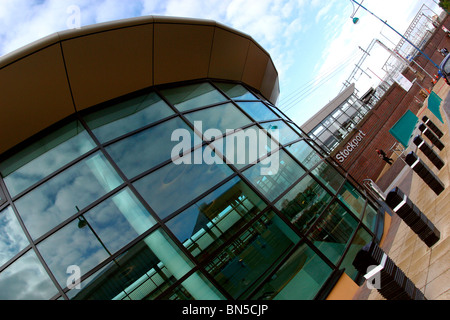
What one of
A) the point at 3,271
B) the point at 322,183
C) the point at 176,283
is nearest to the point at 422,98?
Result: the point at 322,183

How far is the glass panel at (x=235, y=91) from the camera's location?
11961 millimetres

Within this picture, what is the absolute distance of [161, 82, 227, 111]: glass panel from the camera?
10237 millimetres

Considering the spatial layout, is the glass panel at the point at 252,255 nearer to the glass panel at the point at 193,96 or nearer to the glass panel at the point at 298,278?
the glass panel at the point at 298,278

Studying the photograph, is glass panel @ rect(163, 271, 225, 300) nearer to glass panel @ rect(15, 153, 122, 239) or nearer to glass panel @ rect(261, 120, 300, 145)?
glass panel @ rect(15, 153, 122, 239)

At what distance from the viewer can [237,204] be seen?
8.16 m

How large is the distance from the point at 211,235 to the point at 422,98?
1362 inches

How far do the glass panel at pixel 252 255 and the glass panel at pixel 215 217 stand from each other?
281mm

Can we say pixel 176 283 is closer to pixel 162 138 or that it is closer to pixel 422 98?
pixel 162 138

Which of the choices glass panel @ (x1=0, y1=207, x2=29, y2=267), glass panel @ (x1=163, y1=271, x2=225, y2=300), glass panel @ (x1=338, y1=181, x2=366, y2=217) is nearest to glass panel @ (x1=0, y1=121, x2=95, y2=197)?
glass panel @ (x1=0, y1=207, x2=29, y2=267)

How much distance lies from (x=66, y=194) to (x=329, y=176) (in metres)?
8.12

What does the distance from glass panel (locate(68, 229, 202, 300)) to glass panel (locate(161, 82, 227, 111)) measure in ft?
15.2

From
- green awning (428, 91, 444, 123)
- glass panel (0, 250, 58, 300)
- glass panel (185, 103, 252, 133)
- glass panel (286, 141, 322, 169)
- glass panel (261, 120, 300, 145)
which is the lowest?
green awning (428, 91, 444, 123)

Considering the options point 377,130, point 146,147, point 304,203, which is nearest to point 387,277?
point 304,203

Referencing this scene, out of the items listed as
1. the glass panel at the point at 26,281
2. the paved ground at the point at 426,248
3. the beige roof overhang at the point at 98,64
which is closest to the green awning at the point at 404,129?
the paved ground at the point at 426,248
